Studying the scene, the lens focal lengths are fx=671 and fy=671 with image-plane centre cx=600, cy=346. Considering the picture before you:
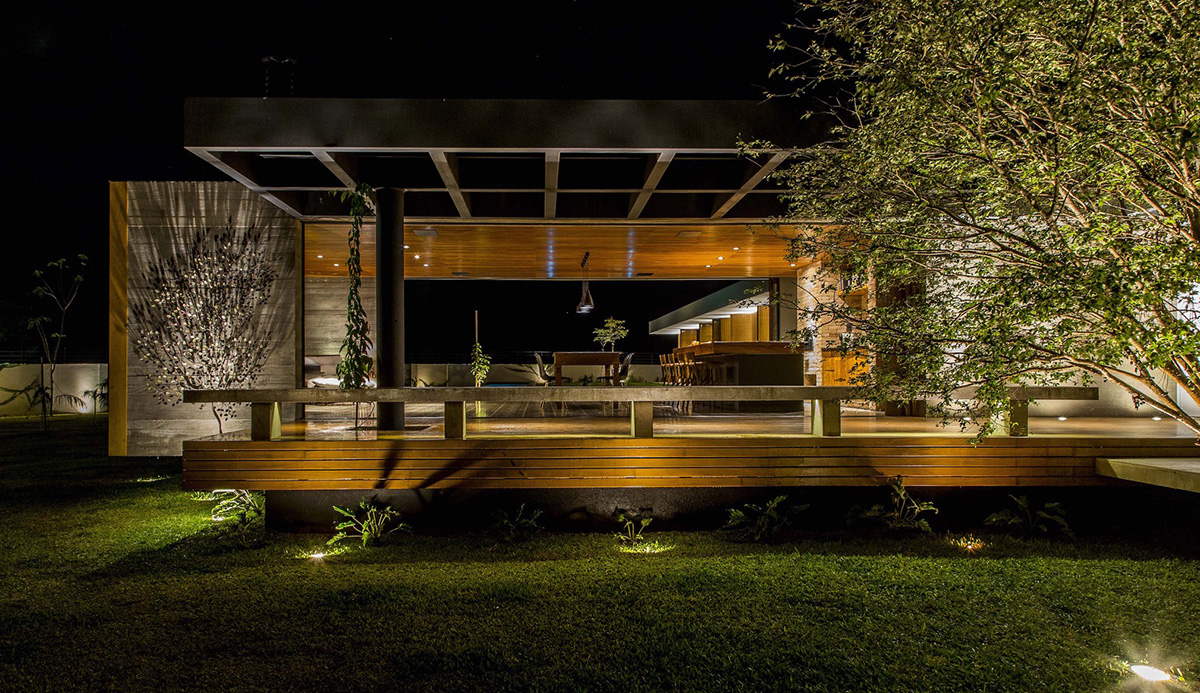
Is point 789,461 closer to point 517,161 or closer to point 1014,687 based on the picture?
point 1014,687

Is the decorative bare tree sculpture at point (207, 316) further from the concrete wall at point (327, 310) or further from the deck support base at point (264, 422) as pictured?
the concrete wall at point (327, 310)

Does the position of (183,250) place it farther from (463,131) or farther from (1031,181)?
(1031,181)

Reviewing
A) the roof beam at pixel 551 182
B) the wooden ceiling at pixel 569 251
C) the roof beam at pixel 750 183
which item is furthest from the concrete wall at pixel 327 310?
the roof beam at pixel 750 183

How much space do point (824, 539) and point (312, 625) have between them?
3650 millimetres

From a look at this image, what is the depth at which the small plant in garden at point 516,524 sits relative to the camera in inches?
209

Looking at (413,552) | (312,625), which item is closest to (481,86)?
(413,552)

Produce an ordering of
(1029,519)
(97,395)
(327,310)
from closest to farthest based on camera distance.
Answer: (1029,519) < (327,310) < (97,395)

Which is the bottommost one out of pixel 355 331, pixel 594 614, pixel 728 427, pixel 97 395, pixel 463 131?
pixel 594 614

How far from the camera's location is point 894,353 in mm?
3975

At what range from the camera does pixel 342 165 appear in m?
6.44

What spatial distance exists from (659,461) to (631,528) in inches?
23.9

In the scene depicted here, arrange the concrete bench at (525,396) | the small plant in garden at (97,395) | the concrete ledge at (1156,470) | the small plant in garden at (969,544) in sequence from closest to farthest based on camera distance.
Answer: the concrete ledge at (1156,470) < the small plant in garden at (969,544) < the concrete bench at (525,396) < the small plant in garden at (97,395)

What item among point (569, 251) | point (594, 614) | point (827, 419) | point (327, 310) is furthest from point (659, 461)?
point (327, 310)

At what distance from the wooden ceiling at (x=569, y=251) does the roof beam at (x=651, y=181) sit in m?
0.79
